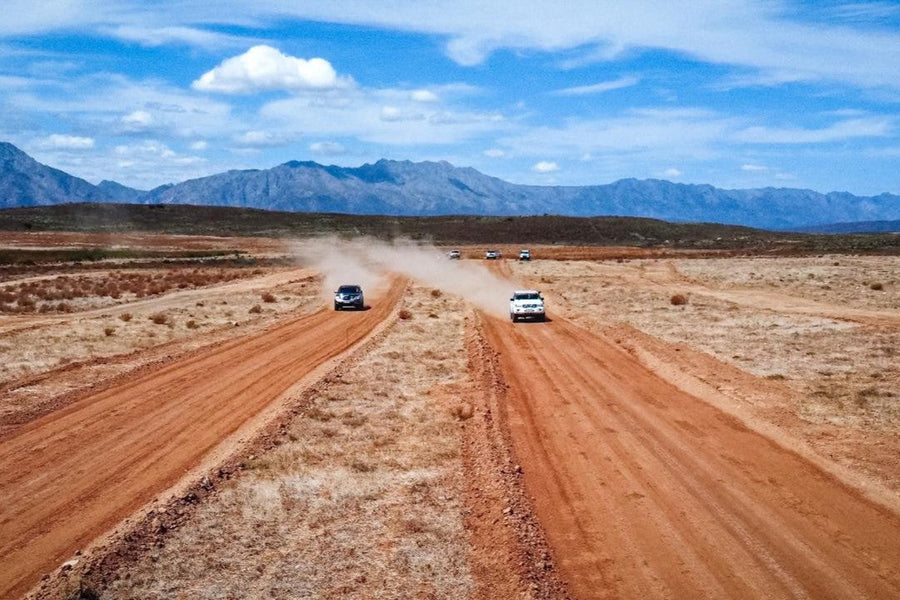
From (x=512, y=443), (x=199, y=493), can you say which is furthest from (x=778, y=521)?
(x=199, y=493)

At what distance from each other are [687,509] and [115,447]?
11.9 meters

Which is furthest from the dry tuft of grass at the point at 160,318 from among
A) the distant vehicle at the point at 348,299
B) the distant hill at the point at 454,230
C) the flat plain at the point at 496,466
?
the distant hill at the point at 454,230

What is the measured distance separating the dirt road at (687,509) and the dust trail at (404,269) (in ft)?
85.6

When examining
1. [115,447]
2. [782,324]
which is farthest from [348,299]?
[115,447]

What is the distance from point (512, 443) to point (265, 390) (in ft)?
29.2

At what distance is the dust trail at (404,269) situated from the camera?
56384mm

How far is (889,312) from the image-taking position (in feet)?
129

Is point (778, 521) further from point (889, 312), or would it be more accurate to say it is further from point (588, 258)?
point (588, 258)

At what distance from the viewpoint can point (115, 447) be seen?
609 inches

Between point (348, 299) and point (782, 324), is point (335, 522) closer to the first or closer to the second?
point (782, 324)

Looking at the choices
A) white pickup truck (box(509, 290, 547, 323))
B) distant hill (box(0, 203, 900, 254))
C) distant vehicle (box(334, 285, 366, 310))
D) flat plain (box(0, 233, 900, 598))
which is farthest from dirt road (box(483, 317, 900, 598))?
distant hill (box(0, 203, 900, 254))

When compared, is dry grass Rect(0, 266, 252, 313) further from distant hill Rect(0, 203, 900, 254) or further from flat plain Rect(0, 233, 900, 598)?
distant hill Rect(0, 203, 900, 254)

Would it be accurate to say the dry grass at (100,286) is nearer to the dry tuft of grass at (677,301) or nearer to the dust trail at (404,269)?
the dust trail at (404,269)

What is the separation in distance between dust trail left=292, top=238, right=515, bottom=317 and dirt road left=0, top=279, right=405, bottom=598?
2276 centimetres
